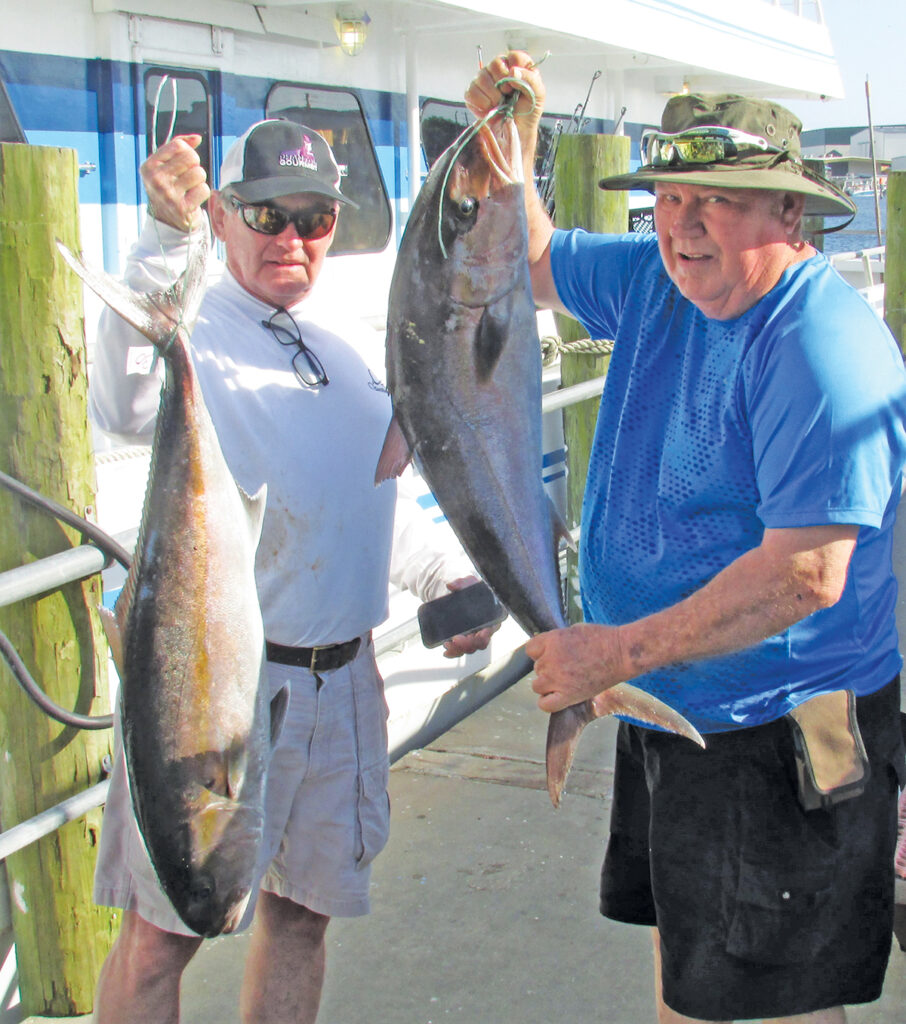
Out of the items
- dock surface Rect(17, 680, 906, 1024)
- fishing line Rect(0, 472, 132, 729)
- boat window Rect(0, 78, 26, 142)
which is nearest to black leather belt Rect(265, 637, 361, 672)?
fishing line Rect(0, 472, 132, 729)

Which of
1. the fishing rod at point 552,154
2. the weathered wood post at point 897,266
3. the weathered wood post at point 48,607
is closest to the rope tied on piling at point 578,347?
the weathered wood post at point 897,266

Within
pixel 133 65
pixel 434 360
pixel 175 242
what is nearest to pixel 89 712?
pixel 175 242

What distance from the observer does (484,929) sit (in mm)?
3133

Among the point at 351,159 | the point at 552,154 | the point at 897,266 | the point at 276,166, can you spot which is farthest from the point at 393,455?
the point at 552,154

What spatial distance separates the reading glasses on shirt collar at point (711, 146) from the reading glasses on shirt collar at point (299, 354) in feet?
2.66

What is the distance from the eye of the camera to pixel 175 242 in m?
2.04

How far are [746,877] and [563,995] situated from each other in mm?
973

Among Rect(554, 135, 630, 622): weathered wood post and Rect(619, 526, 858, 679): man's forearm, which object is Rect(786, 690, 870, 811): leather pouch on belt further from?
Rect(554, 135, 630, 622): weathered wood post

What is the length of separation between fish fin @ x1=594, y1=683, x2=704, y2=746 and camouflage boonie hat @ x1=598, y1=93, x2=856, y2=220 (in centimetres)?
87

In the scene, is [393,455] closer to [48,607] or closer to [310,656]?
[310,656]

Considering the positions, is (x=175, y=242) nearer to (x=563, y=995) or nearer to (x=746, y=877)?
(x=746, y=877)

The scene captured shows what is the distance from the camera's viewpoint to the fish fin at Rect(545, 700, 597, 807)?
202 centimetres

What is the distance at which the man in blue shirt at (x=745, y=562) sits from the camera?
179 cm

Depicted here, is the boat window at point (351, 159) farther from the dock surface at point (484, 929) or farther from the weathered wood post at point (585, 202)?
the dock surface at point (484, 929)
